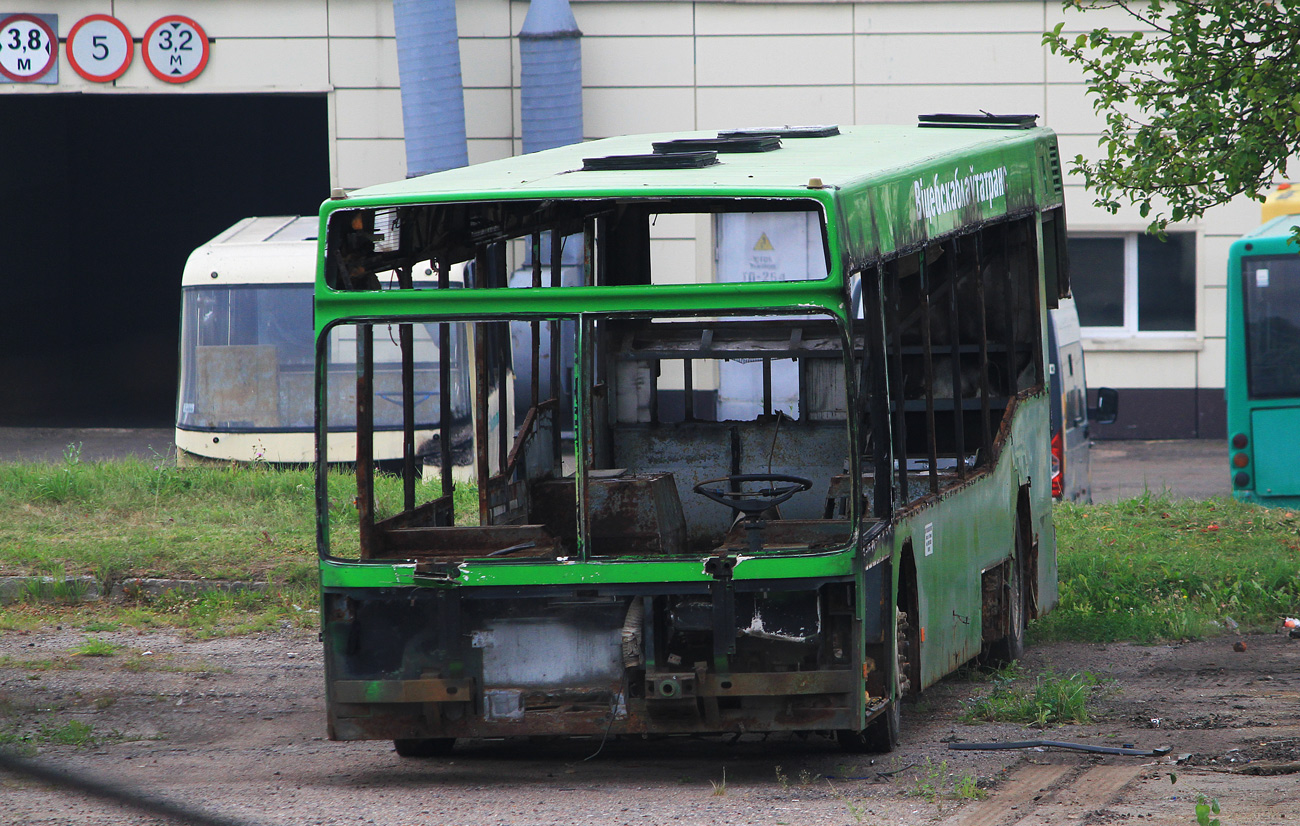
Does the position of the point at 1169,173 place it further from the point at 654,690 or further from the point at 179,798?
the point at 179,798

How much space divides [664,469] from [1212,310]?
13.9 metres

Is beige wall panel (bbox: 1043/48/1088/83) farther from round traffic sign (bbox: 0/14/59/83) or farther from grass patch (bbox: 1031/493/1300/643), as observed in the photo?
round traffic sign (bbox: 0/14/59/83)

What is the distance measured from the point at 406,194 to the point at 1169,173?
18.5ft

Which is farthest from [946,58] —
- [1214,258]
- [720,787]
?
[720,787]

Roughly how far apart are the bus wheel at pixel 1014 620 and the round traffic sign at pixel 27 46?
14.8 metres

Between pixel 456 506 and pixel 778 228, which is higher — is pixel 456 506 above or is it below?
below

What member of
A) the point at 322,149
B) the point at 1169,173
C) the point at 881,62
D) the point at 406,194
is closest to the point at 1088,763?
the point at 406,194

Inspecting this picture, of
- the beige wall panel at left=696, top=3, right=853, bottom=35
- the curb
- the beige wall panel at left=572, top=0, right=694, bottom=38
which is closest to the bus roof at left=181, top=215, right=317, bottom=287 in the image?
the beige wall panel at left=572, top=0, right=694, bottom=38

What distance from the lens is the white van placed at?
47.6 ft

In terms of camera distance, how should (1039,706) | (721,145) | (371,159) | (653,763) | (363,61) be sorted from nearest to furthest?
(653,763)
(721,145)
(1039,706)
(363,61)
(371,159)

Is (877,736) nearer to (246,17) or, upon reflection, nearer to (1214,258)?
(1214,258)

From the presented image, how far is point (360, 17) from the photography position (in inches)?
813

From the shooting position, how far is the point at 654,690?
6.45 m

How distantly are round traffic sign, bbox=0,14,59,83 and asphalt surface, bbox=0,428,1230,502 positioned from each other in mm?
4461
